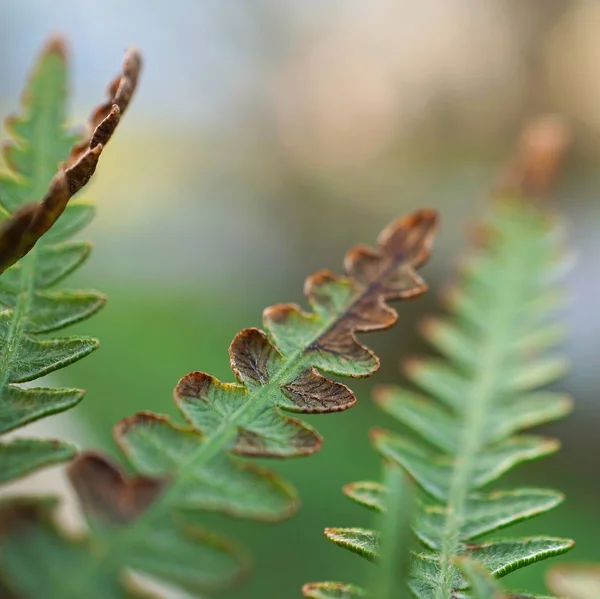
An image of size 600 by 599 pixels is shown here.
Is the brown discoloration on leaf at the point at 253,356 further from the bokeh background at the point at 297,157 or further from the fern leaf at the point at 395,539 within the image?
the bokeh background at the point at 297,157

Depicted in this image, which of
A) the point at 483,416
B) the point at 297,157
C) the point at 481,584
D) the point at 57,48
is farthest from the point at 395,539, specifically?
the point at 297,157

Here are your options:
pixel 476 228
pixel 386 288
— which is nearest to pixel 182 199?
pixel 476 228

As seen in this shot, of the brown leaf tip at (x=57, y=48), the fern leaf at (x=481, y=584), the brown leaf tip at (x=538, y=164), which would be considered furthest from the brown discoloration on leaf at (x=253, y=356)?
the brown leaf tip at (x=538, y=164)

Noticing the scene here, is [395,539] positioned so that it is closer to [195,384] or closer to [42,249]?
[195,384]

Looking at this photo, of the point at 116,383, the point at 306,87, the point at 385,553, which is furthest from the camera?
the point at 306,87

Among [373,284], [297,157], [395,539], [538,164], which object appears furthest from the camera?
[297,157]

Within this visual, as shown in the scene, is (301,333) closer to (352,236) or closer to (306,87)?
(352,236)
